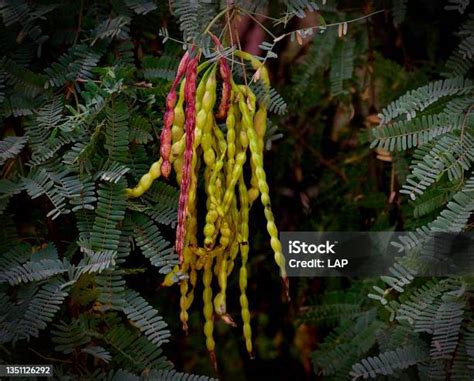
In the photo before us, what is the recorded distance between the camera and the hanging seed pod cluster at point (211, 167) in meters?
1.48

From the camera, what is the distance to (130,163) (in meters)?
1.59

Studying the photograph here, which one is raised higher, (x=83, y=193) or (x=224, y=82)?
(x=224, y=82)

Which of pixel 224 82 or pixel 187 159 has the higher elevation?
pixel 224 82

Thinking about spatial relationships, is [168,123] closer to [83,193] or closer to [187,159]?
[187,159]

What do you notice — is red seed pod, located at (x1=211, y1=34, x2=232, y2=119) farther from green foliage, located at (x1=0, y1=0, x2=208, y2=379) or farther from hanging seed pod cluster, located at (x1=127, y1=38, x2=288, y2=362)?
green foliage, located at (x1=0, y1=0, x2=208, y2=379)

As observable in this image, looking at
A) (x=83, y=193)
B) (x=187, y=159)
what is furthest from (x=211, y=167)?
(x=83, y=193)

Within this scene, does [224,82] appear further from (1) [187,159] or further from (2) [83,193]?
(2) [83,193]

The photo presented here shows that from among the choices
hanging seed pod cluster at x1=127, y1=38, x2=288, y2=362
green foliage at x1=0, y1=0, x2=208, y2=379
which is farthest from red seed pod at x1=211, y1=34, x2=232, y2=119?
green foliage at x1=0, y1=0, x2=208, y2=379

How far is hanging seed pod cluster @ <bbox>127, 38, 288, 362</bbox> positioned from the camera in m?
1.48

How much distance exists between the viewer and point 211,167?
1523 mm

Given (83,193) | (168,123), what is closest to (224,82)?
(168,123)

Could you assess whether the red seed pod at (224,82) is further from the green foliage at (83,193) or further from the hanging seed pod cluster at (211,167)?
the green foliage at (83,193)

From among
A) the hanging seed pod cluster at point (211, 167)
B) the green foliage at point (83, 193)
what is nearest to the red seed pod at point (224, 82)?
the hanging seed pod cluster at point (211, 167)

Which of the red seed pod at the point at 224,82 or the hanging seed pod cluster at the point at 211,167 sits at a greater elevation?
the red seed pod at the point at 224,82
